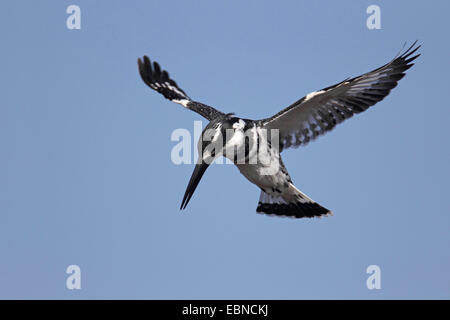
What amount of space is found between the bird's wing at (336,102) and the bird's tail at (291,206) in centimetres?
81

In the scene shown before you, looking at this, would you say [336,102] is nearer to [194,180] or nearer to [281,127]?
[281,127]

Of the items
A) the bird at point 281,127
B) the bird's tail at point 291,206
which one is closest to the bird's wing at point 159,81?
the bird at point 281,127

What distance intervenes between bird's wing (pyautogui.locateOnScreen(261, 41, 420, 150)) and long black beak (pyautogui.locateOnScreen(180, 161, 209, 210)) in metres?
0.84

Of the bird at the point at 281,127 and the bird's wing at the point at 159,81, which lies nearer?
the bird at the point at 281,127

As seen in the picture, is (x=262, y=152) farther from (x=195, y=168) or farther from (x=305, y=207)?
(x=305, y=207)

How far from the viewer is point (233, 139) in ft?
18.8

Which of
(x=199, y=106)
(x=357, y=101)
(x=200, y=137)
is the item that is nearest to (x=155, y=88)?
(x=199, y=106)

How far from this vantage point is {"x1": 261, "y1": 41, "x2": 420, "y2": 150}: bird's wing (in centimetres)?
582

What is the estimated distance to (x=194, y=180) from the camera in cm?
580

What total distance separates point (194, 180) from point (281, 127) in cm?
115

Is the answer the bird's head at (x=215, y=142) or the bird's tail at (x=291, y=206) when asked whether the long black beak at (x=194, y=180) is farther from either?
the bird's tail at (x=291, y=206)

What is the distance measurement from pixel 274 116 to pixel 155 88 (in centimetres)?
230

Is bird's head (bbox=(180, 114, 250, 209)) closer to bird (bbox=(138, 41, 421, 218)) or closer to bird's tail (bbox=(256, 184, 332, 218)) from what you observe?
bird (bbox=(138, 41, 421, 218))

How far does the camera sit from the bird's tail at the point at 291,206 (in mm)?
6703
